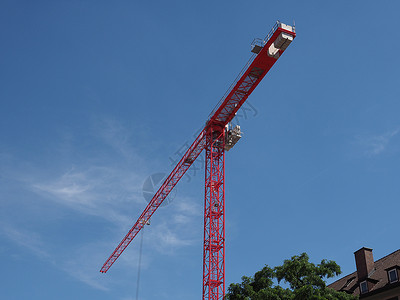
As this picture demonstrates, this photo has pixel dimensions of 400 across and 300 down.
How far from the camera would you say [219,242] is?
2601 inches

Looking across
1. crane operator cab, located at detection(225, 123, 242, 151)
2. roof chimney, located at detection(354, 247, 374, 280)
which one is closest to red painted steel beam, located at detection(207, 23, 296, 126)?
crane operator cab, located at detection(225, 123, 242, 151)

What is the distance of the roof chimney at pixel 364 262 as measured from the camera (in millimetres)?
47341

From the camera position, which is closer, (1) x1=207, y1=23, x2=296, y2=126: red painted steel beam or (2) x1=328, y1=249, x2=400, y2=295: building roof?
(2) x1=328, y1=249, x2=400, y2=295: building roof

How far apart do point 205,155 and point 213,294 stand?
21319 millimetres

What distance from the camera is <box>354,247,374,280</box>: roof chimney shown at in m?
47.3

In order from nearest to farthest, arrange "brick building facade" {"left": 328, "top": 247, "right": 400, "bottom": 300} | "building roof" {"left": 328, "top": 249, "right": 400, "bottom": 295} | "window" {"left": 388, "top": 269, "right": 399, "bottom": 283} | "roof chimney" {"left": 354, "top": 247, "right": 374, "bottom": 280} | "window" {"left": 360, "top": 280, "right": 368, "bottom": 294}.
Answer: "window" {"left": 388, "top": 269, "right": 399, "bottom": 283} → "brick building facade" {"left": 328, "top": 247, "right": 400, "bottom": 300} → "building roof" {"left": 328, "top": 249, "right": 400, "bottom": 295} → "window" {"left": 360, "top": 280, "right": 368, "bottom": 294} → "roof chimney" {"left": 354, "top": 247, "right": 374, "bottom": 280}

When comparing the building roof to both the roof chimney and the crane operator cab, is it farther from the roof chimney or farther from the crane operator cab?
the crane operator cab

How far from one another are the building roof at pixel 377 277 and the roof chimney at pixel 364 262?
0.44 m

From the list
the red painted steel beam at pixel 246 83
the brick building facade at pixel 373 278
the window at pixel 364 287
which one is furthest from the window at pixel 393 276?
the red painted steel beam at pixel 246 83

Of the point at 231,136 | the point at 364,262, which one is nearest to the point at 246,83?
the point at 231,136

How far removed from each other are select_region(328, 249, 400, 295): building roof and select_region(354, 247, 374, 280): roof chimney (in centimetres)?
44

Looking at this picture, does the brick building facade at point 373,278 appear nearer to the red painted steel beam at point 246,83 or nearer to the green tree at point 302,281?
the green tree at point 302,281

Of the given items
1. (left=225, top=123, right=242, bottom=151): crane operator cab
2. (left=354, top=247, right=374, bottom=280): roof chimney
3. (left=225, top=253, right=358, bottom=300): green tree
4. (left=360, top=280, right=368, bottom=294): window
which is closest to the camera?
(left=225, top=253, right=358, bottom=300): green tree

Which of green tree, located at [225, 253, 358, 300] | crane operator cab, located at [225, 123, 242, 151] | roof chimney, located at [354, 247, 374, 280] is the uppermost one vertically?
crane operator cab, located at [225, 123, 242, 151]
